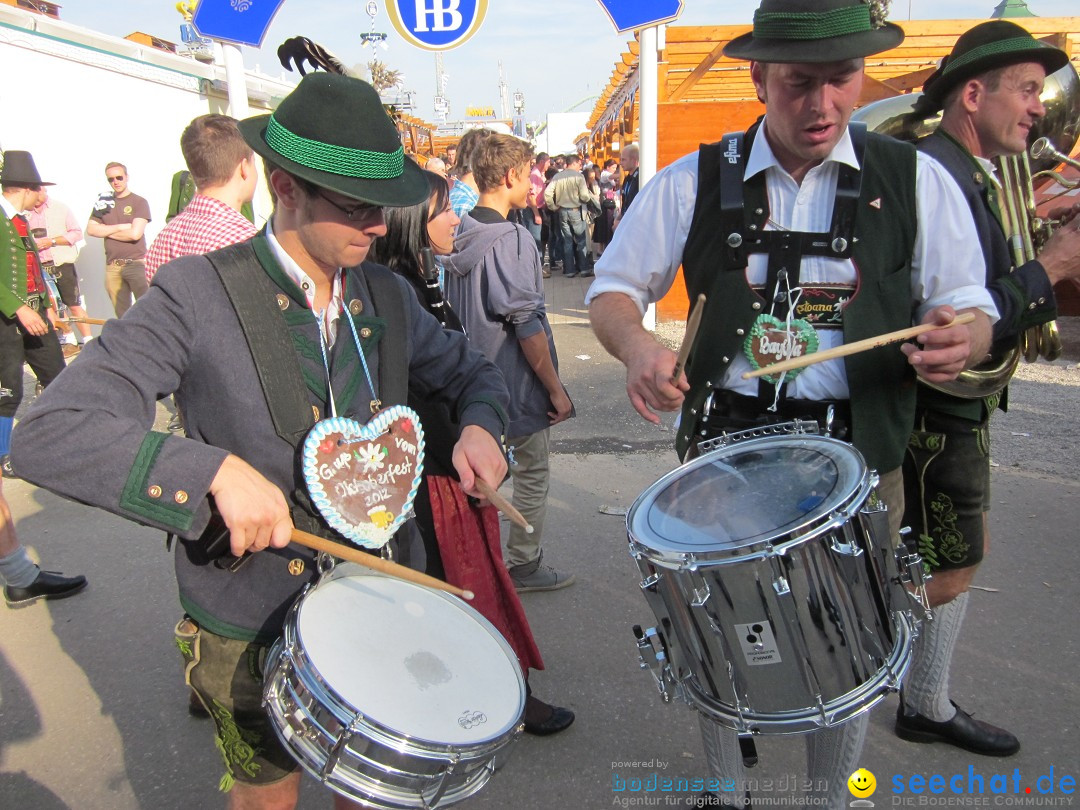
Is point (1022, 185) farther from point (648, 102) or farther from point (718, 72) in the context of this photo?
point (718, 72)

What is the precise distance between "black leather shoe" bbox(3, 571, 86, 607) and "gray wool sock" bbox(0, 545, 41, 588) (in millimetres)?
27

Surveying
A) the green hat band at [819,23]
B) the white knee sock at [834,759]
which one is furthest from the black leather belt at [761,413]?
the green hat band at [819,23]

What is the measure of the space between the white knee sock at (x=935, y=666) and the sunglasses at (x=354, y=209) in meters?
2.01

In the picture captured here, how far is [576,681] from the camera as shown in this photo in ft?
9.62

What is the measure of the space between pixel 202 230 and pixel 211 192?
0.26 metres

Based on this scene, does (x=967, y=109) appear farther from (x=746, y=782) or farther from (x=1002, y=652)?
(x=746, y=782)

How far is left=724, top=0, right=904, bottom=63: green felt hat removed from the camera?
1.70 meters

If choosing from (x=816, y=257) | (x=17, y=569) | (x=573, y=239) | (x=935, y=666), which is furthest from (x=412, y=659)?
(x=573, y=239)

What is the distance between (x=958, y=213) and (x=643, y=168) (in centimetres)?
615

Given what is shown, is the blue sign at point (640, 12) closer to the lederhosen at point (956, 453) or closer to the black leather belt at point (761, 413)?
the lederhosen at point (956, 453)

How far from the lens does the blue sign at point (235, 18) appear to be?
6707 millimetres

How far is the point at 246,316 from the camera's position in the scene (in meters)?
1.49

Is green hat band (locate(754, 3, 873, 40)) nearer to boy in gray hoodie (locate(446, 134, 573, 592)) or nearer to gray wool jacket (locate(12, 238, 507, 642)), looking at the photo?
gray wool jacket (locate(12, 238, 507, 642))

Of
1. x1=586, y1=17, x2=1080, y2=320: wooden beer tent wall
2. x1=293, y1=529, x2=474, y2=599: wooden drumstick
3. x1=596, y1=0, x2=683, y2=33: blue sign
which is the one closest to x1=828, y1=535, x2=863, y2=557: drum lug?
x1=293, y1=529, x2=474, y2=599: wooden drumstick
